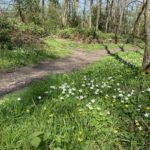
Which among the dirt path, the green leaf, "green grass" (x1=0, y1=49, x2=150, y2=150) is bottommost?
the dirt path

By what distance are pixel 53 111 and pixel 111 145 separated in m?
1.21

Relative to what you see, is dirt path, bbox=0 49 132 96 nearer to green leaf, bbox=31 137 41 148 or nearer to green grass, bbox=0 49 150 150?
green grass, bbox=0 49 150 150

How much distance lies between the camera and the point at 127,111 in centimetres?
510

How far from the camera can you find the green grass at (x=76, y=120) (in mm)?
3867

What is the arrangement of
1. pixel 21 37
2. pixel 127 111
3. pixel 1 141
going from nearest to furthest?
1. pixel 1 141
2. pixel 127 111
3. pixel 21 37

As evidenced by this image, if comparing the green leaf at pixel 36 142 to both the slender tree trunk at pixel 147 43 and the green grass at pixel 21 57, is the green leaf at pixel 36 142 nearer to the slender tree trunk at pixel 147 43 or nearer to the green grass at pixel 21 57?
the slender tree trunk at pixel 147 43

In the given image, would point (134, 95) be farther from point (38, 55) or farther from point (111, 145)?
point (38, 55)

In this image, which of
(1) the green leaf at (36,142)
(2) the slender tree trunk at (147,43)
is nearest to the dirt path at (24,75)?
(2) the slender tree trunk at (147,43)

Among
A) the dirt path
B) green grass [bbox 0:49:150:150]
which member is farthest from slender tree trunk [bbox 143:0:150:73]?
the dirt path

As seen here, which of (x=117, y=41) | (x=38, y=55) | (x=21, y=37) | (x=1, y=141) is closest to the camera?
(x=1, y=141)

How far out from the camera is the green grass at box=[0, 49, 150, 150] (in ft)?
12.7

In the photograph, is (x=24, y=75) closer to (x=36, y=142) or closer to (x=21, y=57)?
(x=21, y=57)

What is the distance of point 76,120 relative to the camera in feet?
14.8

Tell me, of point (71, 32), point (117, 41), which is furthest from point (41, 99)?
point (117, 41)
